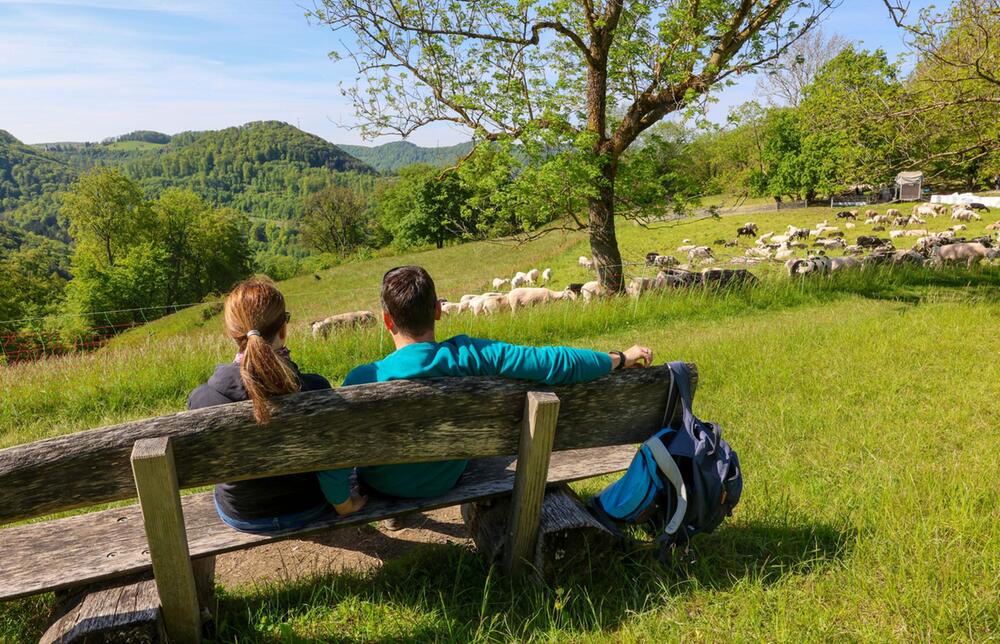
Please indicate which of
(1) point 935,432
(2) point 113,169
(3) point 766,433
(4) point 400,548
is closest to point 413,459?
(4) point 400,548

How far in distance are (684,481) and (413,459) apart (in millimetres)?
1289

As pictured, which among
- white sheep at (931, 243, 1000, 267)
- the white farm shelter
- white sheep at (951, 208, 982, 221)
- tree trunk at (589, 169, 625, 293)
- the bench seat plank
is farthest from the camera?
the white farm shelter

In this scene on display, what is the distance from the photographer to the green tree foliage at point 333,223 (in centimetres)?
9325

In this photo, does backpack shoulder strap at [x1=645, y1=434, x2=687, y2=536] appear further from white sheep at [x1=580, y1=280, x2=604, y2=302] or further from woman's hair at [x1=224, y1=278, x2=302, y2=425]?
white sheep at [x1=580, y1=280, x2=604, y2=302]

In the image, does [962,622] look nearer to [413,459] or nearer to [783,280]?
[413,459]

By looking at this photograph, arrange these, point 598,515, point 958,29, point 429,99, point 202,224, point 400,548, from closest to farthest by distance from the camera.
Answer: point 598,515
point 400,548
point 958,29
point 429,99
point 202,224

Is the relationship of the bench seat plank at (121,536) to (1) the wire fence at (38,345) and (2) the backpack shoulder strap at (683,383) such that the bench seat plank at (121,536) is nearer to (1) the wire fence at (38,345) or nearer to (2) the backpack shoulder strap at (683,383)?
(2) the backpack shoulder strap at (683,383)

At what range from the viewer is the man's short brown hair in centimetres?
262

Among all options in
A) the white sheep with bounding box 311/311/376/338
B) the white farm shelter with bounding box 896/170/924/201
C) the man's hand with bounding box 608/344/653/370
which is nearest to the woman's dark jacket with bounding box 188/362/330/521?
the man's hand with bounding box 608/344/653/370

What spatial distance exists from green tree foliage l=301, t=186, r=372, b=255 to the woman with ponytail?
9276 cm

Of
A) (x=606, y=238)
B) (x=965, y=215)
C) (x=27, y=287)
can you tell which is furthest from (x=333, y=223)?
(x=606, y=238)

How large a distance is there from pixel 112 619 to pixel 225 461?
2.47 ft

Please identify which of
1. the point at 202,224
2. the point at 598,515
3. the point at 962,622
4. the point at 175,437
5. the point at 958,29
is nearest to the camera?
the point at 175,437

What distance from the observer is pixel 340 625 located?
107 inches
